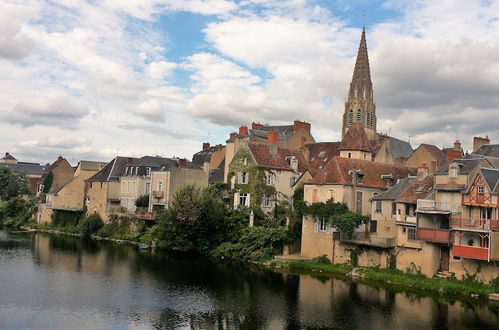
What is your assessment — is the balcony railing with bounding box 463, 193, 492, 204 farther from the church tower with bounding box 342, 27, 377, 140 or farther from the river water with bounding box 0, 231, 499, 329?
the church tower with bounding box 342, 27, 377, 140

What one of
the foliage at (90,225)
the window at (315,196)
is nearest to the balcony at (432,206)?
the window at (315,196)

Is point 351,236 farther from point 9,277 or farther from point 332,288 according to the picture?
point 9,277

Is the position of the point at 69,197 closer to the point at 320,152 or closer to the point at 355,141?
the point at 320,152

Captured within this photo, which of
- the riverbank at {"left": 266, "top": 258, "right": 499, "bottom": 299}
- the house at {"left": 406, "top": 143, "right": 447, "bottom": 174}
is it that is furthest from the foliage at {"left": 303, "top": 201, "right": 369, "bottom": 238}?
the house at {"left": 406, "top": 143, "right": 447, "bottom": 174}

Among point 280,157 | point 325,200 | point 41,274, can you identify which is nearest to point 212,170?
point 280,157

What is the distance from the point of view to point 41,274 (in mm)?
38656

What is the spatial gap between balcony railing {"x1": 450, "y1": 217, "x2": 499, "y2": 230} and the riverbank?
3518 millimetres

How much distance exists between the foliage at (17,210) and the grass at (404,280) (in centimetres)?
4864

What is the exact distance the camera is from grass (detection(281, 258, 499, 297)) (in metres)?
35.5

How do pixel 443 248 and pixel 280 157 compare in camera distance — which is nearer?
pixel 443 248

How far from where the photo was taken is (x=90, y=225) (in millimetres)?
66750

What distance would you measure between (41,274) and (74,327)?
14803mm

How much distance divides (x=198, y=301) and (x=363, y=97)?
5235 cm

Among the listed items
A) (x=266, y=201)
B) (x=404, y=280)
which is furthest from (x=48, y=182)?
(x=404, y=280)
